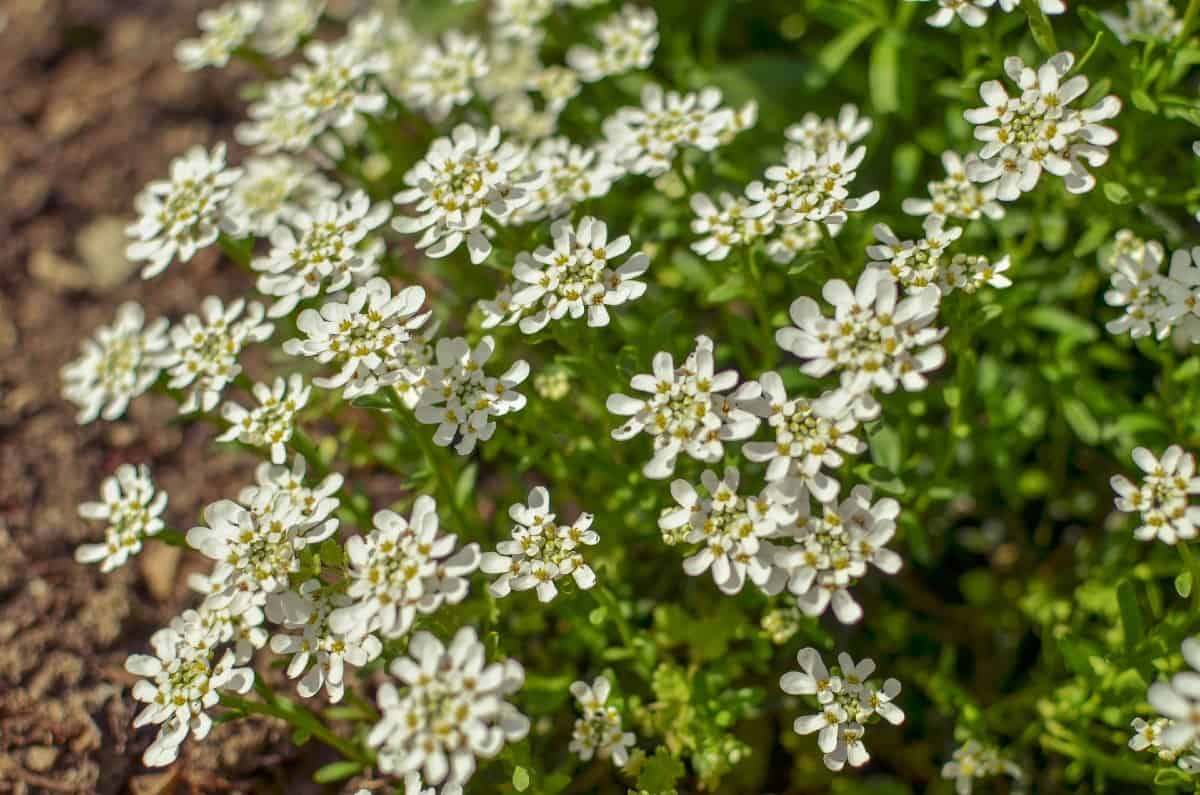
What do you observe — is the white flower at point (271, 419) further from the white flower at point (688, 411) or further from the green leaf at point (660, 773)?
the green leaf at point (660, 773)

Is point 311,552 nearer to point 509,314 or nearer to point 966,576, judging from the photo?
point 509,314

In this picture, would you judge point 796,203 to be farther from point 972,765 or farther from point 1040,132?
point 972,765

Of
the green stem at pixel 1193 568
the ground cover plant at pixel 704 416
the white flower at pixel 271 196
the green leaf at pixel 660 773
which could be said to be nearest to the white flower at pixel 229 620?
the ground cover plant at pixel 704 416

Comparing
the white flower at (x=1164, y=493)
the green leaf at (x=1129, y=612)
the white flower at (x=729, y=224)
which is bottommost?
the green leaf at (x=1129, y=612)

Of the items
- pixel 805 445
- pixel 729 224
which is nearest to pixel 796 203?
pixel 729 224

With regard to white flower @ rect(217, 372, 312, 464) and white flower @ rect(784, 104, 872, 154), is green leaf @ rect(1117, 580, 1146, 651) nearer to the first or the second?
white flower @ rect(784, 104, 872, 154)
